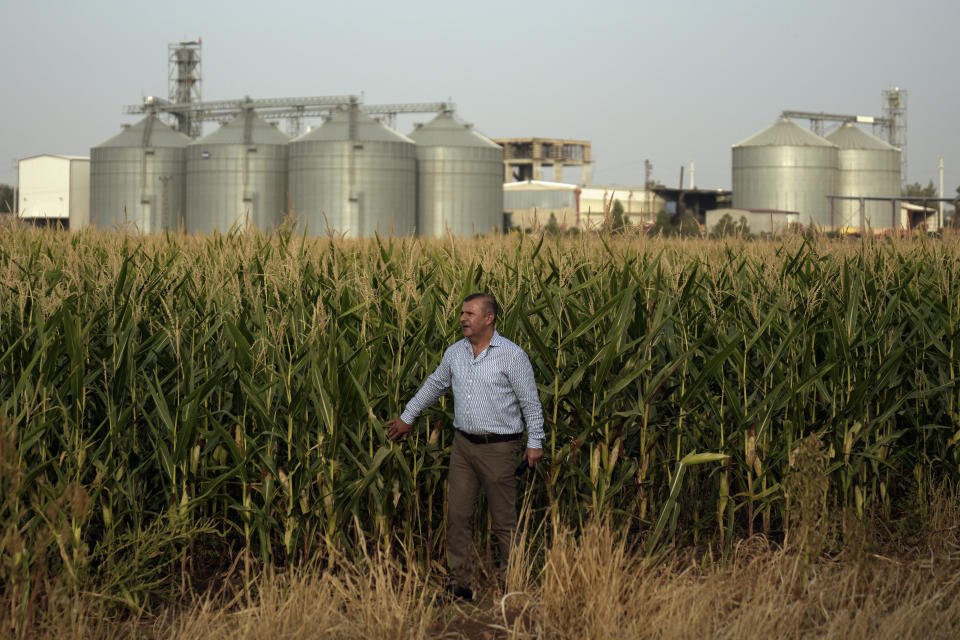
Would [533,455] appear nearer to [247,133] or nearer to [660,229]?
[660,229]

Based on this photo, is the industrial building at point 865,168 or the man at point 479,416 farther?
the industrial building at point 865,168

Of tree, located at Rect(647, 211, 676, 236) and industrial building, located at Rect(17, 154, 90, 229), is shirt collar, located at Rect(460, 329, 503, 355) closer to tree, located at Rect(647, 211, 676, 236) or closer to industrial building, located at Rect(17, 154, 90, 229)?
tree, located at Rect(647, 211, 676, 236)

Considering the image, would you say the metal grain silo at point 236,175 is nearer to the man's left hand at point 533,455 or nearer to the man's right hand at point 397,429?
the man's right hand at point 397,429

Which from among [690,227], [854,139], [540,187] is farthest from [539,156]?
[690,227]

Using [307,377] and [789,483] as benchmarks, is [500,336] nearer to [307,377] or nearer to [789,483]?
[307,377]

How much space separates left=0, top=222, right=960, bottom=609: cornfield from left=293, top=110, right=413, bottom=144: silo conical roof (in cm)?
5201

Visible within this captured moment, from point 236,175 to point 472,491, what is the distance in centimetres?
5701

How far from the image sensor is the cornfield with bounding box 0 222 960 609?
19.6 ft

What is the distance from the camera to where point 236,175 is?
6031cm

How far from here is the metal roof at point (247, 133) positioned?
6128 centimetres

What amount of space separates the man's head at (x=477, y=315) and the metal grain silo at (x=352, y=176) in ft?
167

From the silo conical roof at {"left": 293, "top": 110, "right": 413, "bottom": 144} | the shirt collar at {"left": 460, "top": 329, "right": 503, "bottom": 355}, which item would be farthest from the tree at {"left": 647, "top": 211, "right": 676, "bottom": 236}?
the silo conical roof at {"left": 293, "top": 110, "right": 413, "bottom": 144}

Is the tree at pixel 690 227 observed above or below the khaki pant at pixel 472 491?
above

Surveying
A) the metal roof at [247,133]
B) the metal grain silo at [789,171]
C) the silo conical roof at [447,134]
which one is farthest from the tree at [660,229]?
the metal roof at [247,133]
